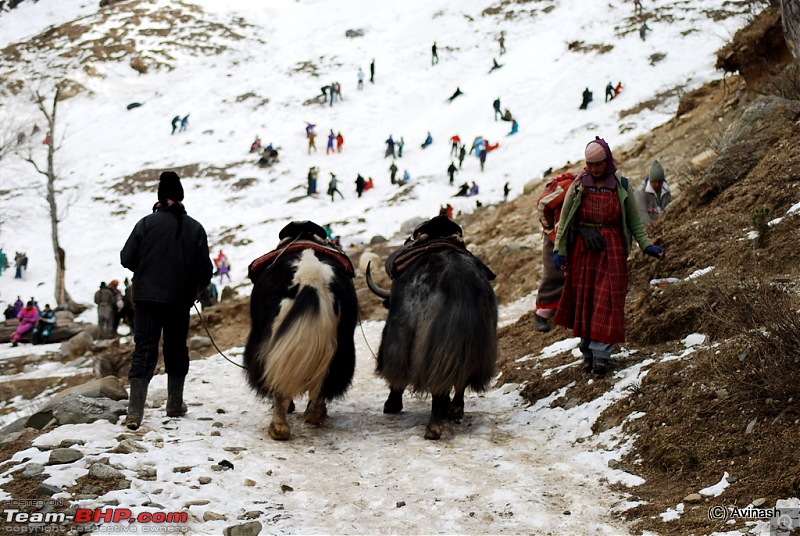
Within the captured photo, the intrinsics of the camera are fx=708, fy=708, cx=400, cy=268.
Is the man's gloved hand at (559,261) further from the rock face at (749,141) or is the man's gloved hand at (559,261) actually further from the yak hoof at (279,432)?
the rock face at (749,141)

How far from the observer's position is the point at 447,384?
511 centimetres

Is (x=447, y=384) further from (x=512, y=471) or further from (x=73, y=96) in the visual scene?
(x=73, y=96)

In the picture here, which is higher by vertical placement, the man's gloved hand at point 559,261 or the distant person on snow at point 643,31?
the distant person on snow at point 643,31

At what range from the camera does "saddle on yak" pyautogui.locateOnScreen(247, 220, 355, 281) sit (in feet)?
19.7

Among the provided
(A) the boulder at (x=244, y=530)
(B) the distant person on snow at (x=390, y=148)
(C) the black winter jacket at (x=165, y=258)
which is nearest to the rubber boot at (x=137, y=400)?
(C) the black winter jacket at (x=165, y=258)

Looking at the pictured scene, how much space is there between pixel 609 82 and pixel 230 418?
100 ft

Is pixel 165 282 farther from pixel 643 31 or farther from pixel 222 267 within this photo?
pixel 643 31

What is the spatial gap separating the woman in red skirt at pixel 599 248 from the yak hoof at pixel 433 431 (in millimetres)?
1326

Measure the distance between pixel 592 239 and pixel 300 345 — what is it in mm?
2357

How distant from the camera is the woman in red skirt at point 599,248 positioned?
17.5ft

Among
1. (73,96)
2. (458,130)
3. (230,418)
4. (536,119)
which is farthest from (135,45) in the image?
(230,418)

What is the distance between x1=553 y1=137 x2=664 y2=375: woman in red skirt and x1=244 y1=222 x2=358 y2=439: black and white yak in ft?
5.91

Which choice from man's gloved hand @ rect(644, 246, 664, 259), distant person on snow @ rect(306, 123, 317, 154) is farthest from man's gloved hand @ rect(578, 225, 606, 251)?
distant person on snow @ rect(306, 123, 317, 154)

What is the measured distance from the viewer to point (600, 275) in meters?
5.41
